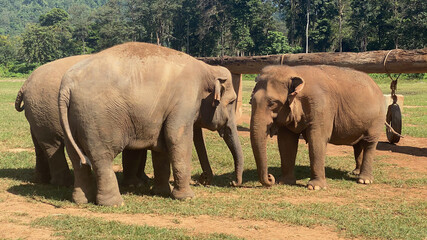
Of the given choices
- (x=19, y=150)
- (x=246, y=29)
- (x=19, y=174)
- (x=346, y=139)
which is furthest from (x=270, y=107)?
(x=246, y=29)

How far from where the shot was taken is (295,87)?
7465mm

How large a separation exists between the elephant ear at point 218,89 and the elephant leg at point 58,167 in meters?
2.45

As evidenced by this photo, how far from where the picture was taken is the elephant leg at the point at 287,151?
26.3ft

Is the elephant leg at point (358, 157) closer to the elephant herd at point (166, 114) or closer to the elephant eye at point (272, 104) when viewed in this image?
the elephant herd at point (166, 114)

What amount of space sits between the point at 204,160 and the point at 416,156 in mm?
5741

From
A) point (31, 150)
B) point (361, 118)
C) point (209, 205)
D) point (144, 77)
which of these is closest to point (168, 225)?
point (209, 205)

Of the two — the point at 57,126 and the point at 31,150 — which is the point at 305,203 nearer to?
the point at 57,126

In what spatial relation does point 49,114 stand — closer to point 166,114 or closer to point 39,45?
point 166,114

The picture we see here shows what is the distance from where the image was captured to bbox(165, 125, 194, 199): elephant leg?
6480mm

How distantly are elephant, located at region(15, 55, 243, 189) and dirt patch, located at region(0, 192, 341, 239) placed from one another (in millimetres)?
1180

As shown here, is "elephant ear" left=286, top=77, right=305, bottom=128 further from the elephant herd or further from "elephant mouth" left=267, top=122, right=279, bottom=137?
"elephant mouth" left=267, top=122, right=279, bottom=137

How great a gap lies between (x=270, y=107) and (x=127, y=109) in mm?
2331

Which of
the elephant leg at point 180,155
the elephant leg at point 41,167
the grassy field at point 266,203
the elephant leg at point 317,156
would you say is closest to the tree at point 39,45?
the grassy field at point 266,203

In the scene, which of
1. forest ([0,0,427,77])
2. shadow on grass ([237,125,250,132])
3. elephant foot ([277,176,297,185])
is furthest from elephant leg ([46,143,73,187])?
forest ([0,0,427,77])
